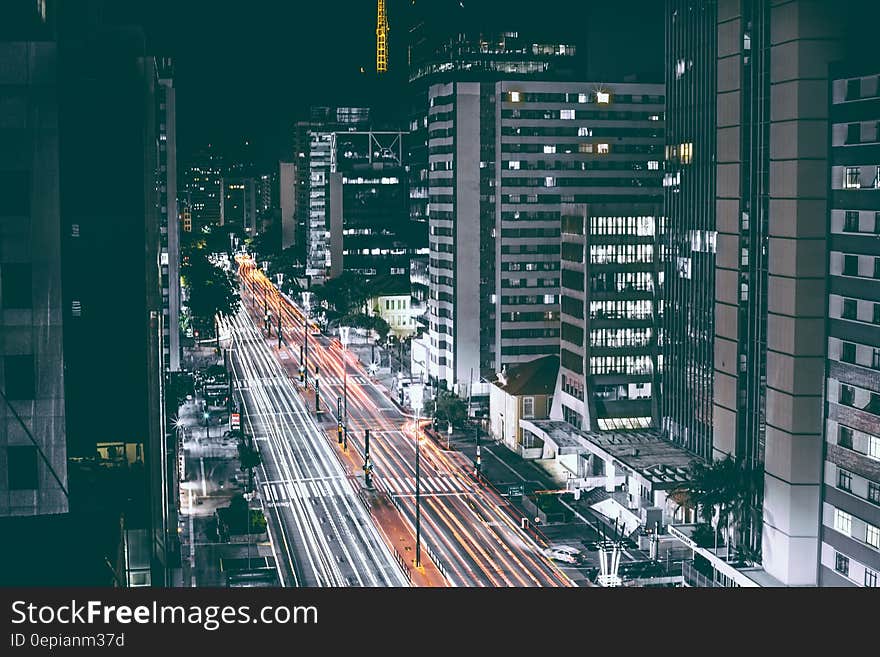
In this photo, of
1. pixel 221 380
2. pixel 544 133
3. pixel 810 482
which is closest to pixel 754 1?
pixel 810 482

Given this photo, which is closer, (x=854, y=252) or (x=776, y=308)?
(x=854, y=252)

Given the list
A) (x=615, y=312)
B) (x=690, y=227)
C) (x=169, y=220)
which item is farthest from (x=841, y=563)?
(x=169, y=220)

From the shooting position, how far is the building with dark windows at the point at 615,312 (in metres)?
45.7

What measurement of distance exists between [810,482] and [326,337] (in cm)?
5268

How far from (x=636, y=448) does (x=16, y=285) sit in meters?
32.0

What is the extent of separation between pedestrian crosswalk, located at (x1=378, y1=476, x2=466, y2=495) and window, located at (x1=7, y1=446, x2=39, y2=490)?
28973mm

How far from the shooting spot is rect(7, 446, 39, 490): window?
12031 millimetres

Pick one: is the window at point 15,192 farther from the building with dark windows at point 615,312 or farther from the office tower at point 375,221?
the office tower at point 375,221

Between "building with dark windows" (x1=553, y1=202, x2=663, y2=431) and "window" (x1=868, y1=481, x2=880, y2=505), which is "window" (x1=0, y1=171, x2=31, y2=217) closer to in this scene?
"window" (x1=868, y1=481, x2=880, y2=505)

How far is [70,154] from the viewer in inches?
614

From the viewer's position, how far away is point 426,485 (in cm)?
4175

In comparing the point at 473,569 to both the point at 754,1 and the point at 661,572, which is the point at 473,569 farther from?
the point at 754,1

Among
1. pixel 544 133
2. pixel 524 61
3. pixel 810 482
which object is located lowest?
pixel 810 482

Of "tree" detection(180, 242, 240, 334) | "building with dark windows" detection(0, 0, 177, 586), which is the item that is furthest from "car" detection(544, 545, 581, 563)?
"tree" detection(180, 242, 240, 334)
